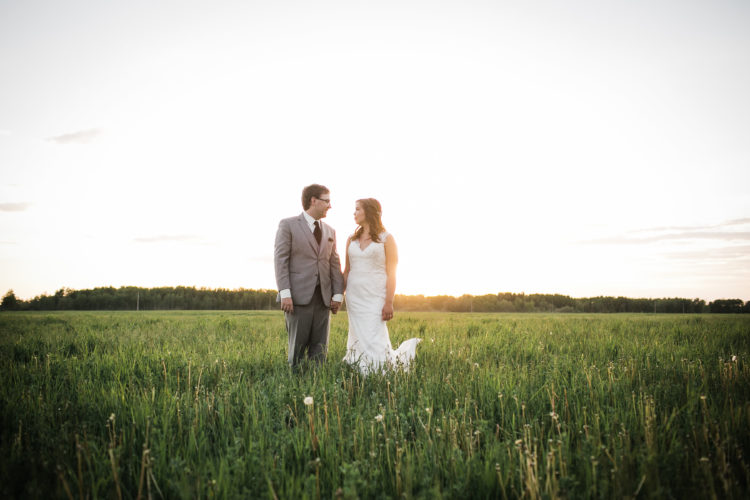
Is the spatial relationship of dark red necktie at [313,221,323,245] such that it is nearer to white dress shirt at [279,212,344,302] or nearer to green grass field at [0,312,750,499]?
white dress shirt at [279,212,344,302]

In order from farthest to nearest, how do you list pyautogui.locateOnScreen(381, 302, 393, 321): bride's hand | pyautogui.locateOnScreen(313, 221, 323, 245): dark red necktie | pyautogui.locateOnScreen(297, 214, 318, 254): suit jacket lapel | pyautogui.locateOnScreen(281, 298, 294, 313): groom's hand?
pyautogui.locateOnScreen(381, 302, 393, 321): bride's hand → pyautogui.locateOnScreen(313, 221, 323, 245): dark red necktie → pyautogui.locateOnScreen(297, 214, 318, 254): suit jacket lapel → pyautogui.locateOnScreen(281, 298, 294, 313): groom's hand

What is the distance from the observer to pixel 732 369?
545cm

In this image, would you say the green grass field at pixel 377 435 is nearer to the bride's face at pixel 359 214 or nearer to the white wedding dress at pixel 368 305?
the white wedding dress at pixel 368 305

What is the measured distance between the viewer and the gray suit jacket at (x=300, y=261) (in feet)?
20.4

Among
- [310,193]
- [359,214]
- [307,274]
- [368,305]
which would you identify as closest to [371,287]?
[368,305]

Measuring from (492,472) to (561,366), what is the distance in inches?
162

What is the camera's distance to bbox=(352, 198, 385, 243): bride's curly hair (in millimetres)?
6891

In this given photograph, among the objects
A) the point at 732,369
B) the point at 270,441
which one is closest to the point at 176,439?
the point at 270,441

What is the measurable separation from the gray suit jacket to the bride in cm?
58

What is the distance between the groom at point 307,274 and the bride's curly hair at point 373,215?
26.9 inches

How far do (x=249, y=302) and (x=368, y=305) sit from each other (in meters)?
89.6

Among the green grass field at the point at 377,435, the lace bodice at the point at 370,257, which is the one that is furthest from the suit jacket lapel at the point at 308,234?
the green grass field at the point at 377,435

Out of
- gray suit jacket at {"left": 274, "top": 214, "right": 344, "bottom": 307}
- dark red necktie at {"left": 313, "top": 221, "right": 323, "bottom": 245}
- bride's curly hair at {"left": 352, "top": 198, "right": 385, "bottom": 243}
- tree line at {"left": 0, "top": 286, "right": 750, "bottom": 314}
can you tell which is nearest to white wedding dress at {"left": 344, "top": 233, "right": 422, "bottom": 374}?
bride's curly hair at {"left": 352, "top": 198, "right": 385, "bottom": 243}

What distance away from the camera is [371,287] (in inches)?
267
